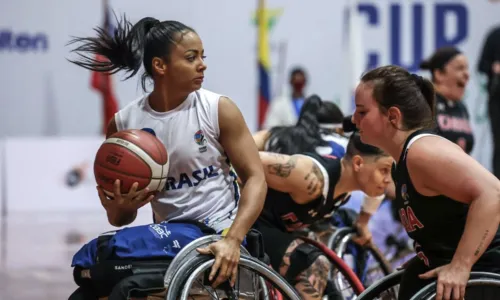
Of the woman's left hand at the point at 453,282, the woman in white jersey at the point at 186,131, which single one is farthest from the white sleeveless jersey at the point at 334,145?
the woman's left hand at the point at 453,282

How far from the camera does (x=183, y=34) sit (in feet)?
12.7

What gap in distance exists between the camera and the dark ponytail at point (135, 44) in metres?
3.88

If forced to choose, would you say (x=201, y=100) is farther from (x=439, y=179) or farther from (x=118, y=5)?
(x=118, y=5)

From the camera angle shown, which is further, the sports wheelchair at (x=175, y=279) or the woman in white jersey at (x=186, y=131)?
the woman in white jersey at (x=186, y=131)

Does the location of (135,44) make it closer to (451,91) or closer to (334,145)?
(334,145)

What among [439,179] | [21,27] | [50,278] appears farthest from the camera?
[21,27]

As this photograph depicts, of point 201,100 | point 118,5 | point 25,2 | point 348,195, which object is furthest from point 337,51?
point 201,100

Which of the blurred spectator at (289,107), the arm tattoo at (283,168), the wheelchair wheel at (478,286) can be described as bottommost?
the blurred spectator at (289,107)

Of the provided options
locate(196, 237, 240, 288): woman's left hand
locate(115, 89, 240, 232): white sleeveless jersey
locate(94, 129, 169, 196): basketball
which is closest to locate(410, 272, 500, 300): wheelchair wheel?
locate(196, 237, 240, 288): woman's left hand

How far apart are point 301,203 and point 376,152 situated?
1.44ft

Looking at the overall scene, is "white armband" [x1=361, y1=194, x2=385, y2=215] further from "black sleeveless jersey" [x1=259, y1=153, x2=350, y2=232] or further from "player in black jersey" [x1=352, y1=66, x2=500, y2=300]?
"player in black jersey" [x1=352, y1=66, x2=500, y2=300]

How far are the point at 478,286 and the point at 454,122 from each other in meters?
3.74

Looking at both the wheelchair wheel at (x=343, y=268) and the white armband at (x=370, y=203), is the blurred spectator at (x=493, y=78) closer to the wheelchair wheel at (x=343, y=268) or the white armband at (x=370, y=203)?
the white armband at (x=370, y=203)

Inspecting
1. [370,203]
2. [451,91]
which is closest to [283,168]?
[370,203]
